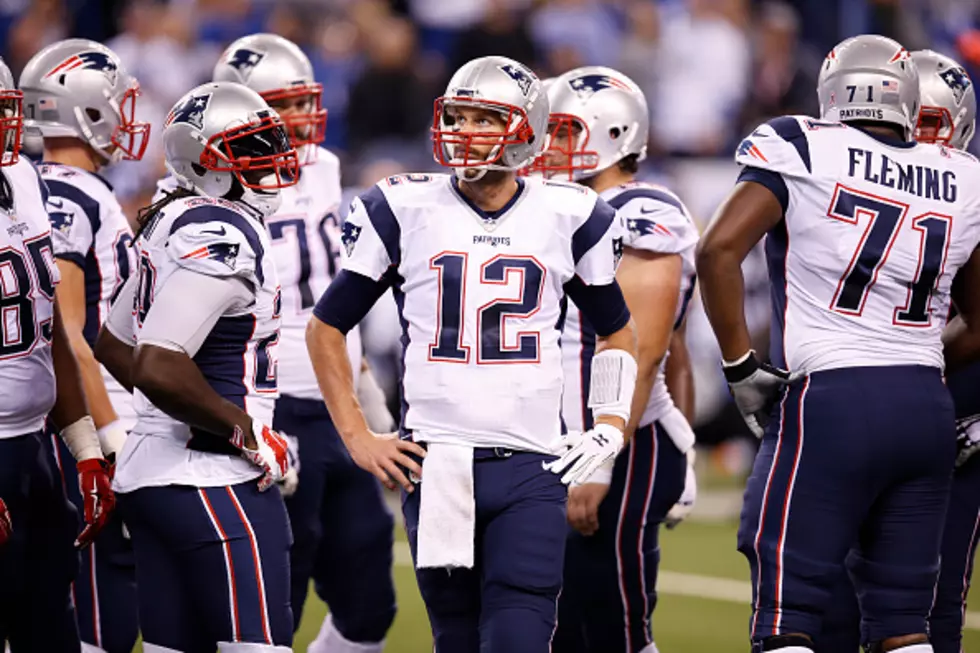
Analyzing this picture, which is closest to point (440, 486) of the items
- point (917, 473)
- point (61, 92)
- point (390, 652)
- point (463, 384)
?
point (463, 384)

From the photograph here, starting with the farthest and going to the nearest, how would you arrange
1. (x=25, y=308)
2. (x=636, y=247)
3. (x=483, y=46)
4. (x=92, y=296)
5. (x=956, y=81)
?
(x=483, y=46) < (x=956, y=81) < (x=92, y=296) < (x=636, y=247) < (x=25, y=308)

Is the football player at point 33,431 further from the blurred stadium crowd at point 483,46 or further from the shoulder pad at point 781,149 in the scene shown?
the blurred stadium crowd at point 483,46

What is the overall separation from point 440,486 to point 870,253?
1401 millimetres

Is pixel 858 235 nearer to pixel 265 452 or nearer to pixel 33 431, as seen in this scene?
pixel 265 452

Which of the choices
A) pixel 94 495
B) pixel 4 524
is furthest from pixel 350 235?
pixel 4 524

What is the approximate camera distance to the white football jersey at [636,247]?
506 centimetres

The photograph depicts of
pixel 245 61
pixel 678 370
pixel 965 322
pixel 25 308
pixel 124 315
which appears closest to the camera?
pixel 25 308

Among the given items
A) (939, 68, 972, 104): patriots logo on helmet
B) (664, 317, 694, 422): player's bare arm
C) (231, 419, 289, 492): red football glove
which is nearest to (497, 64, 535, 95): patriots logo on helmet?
(231, 419, 289, 492): red football glove

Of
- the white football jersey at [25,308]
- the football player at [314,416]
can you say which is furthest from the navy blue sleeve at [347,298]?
the football player at [314,416]

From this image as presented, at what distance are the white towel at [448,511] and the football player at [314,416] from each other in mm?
1445

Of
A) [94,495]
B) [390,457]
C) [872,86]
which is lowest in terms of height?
[94,495]

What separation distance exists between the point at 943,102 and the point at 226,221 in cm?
268

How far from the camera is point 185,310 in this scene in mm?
4031

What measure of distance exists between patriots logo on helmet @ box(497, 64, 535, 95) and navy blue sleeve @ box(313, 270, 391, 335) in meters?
0.67
